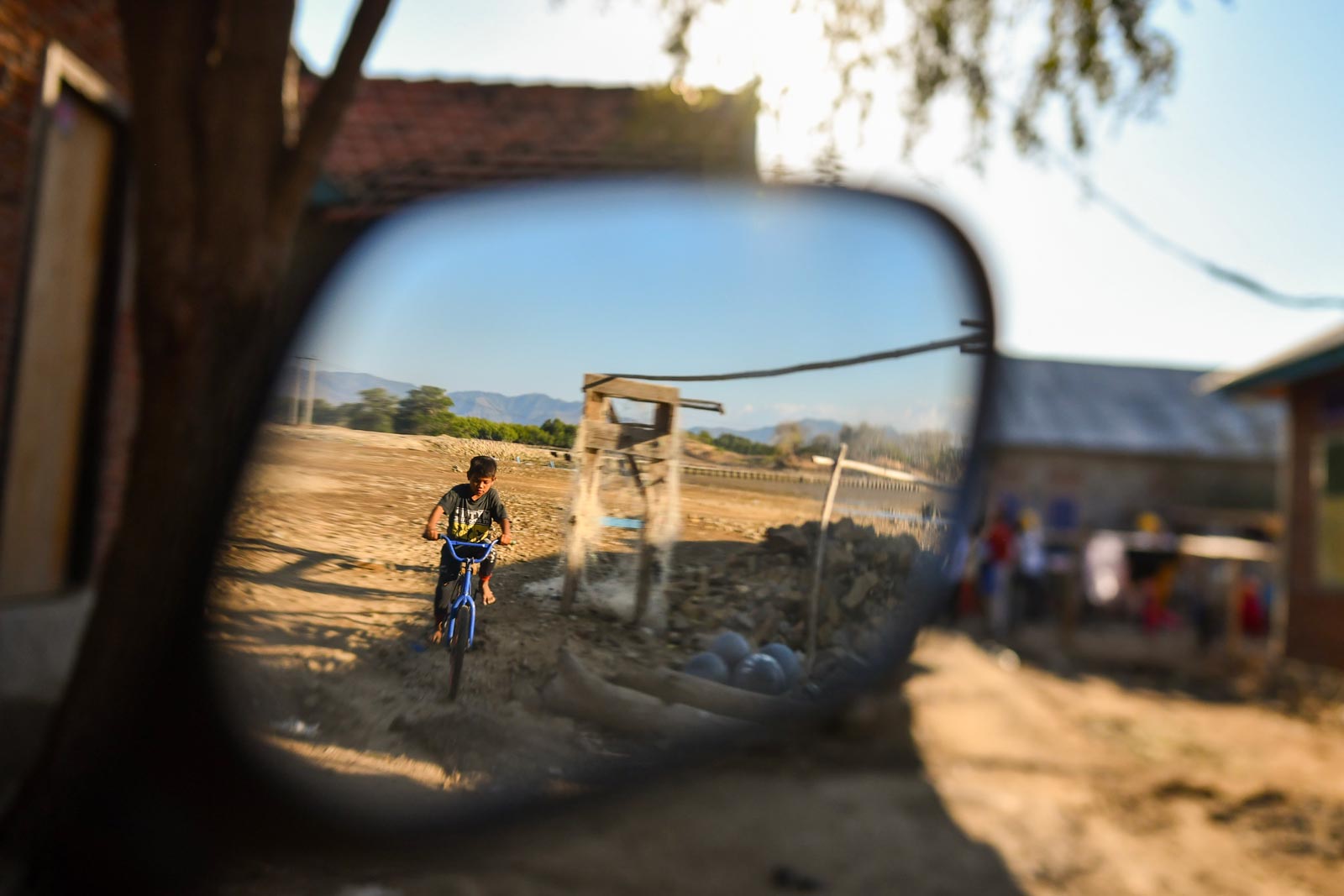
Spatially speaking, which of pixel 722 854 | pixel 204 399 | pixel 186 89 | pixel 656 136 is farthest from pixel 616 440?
pixel 722 854

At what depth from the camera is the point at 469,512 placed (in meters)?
0.52

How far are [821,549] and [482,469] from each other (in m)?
0.24

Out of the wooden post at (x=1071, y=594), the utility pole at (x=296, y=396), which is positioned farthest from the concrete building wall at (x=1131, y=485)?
the utility pole at (x=296, y=396)

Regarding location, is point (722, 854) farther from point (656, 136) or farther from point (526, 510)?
point (526, 510)

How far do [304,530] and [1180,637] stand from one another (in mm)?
17744

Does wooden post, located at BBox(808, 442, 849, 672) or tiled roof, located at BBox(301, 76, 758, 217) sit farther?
tiled roof, located at BBox(301, 76, 758, 217)

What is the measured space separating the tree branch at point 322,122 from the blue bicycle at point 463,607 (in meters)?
1.77

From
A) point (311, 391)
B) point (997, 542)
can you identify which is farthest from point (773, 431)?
point (997, 542)

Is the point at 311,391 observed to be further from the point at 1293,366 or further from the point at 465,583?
the point at 1293,366

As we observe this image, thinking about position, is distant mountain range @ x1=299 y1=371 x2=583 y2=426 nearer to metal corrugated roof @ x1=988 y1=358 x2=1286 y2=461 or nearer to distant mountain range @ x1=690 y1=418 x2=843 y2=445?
distant mountain range @ x1=690 y1=418 x2=843 y2=445

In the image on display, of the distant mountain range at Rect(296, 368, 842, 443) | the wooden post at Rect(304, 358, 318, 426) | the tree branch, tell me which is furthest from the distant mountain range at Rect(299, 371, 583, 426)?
the tree branch

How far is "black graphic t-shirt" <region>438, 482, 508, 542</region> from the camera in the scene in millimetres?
517

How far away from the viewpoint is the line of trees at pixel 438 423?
512mm

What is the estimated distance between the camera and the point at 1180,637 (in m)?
15.5
